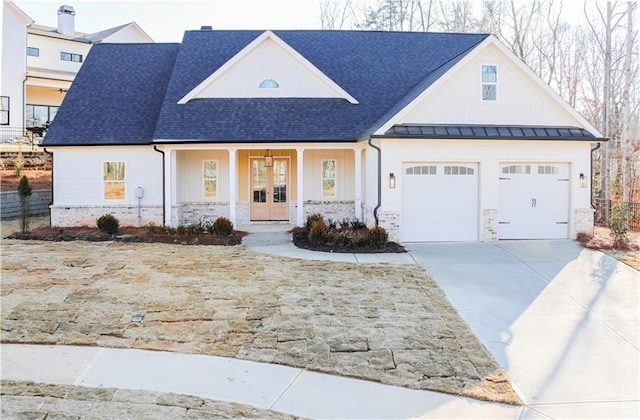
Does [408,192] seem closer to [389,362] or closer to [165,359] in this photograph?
[389,362]

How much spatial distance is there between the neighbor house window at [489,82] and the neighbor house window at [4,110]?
1023 inches

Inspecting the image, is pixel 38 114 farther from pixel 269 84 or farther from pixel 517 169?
pixel 517 169

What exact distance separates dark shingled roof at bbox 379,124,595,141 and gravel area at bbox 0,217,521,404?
4477 mm

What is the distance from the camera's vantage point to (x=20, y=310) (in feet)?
24.5

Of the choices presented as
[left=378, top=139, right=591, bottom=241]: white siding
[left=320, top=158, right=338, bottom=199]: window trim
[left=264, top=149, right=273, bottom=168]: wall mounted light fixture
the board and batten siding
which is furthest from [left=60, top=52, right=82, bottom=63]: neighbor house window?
[left=378, top=139, right=591, bottom=241]: white siding

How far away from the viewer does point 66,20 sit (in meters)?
35.7

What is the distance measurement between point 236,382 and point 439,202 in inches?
385

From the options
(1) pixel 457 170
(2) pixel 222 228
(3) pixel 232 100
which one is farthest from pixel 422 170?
(3) pixel 232 100

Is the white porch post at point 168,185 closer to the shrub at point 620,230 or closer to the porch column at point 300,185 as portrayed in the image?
the porch column at point 300,185

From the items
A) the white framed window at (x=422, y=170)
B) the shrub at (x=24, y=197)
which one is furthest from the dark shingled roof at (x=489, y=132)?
the shrub at (x=24, y=197)

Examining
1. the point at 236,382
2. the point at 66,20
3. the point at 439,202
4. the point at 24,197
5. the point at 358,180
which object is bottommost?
the point at 236,382

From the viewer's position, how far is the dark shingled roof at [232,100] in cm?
1617

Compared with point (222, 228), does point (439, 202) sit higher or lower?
higher

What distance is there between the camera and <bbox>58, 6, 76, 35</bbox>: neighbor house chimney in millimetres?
35656
